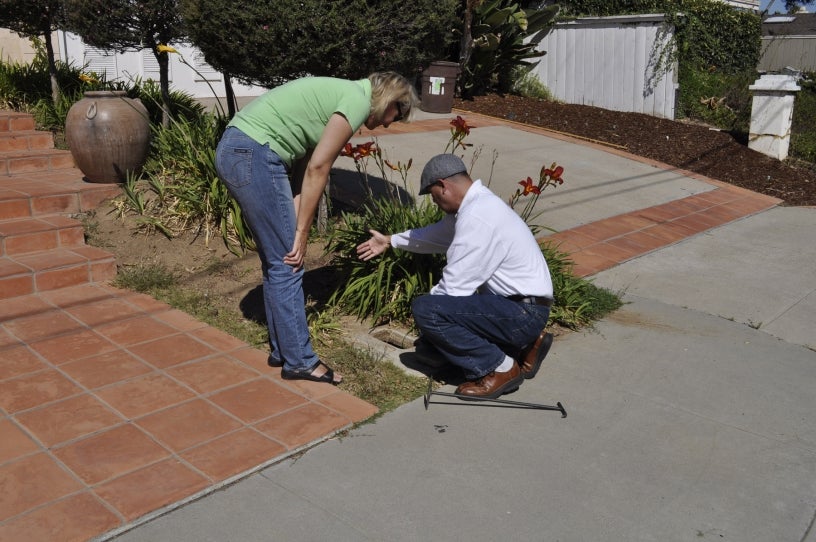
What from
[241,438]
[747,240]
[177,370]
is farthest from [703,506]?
[747,240]

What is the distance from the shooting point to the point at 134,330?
4645mm

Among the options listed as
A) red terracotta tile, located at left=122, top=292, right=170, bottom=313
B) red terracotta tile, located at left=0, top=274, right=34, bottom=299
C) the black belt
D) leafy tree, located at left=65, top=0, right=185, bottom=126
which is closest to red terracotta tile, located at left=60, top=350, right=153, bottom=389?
red terracotta tile, located at left=122, top=292, right=170, bottom=313

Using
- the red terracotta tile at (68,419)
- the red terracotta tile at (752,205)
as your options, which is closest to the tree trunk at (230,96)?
the red terracotta tile at (68,419)

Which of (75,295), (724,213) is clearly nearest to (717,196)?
(724,213)

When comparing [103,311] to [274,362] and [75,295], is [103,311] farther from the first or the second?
[274,362]

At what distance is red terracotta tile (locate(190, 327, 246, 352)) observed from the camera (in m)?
4.49

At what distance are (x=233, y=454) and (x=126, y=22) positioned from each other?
4.83 metres

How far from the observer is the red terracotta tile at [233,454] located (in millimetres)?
3242

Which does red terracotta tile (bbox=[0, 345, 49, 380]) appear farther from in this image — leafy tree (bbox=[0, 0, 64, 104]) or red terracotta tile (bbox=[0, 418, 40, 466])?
leafy tree (bbox=[0, 0, 64, 104])

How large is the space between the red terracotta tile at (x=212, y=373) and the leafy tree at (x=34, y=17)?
4.99 m

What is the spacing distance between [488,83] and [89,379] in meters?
11.3

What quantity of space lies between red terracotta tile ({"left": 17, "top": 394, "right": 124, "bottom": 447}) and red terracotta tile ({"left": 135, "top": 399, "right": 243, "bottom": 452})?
18 centimetres

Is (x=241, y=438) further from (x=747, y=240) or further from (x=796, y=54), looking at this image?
(x=796, y=54)

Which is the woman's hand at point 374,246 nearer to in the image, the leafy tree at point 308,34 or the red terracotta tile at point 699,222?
the leafy tree at point 308,34
